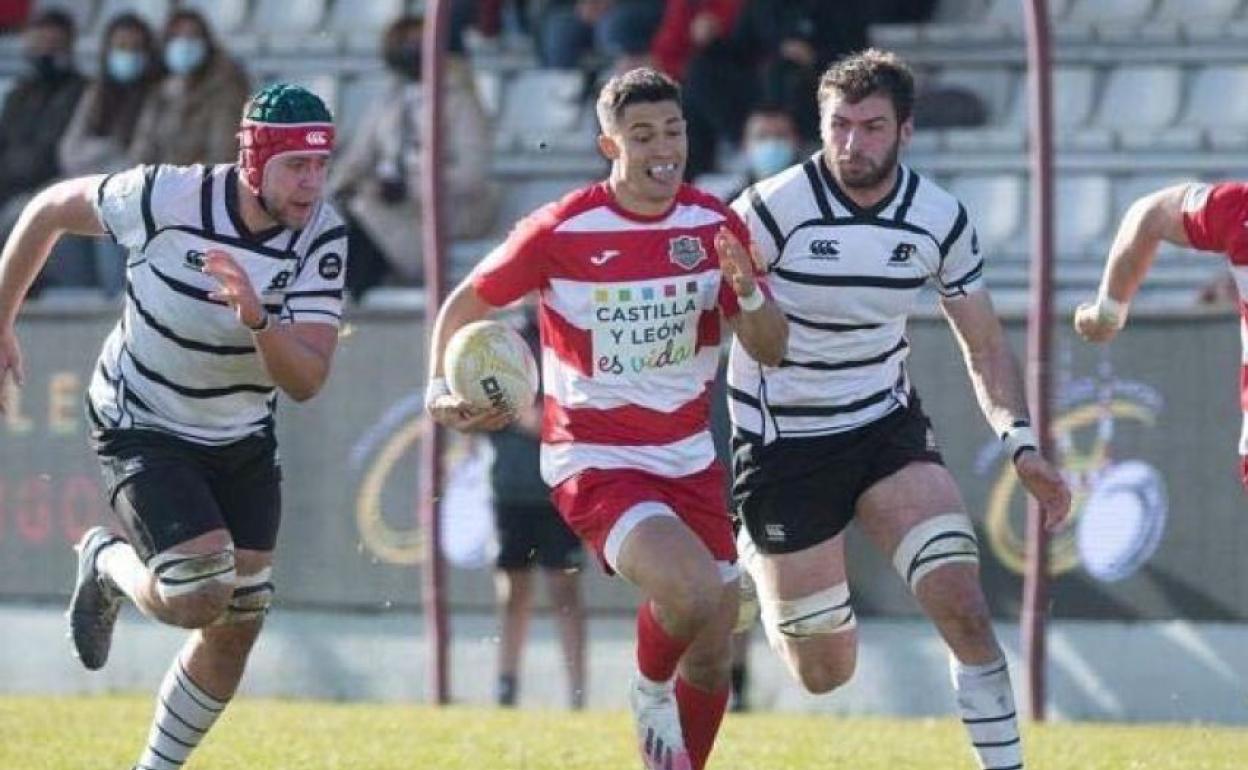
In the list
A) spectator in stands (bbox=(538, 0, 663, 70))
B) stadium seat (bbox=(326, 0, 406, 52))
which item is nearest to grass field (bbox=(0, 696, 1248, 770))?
spectator in stands (bbox=(538, 0, 663, 70))

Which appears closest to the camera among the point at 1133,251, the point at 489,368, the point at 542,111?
the point at 489,368

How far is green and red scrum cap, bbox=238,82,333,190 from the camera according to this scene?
9906mm

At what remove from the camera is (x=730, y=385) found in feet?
34.9

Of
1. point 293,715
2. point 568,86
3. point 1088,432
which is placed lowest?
point 293,715

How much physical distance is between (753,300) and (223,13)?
476 inches

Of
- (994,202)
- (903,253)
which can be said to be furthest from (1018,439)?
(994,202)

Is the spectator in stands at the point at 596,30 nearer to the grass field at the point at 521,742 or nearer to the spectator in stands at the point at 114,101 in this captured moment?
the spectator in stands at the point at 114,101

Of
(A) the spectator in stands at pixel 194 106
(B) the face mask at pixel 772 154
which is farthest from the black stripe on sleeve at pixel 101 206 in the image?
(A) the spectator in stands at pixel 194 106

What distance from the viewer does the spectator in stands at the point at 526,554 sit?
1508cm

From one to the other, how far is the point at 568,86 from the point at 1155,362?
6033mm

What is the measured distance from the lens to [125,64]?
61.8 feet

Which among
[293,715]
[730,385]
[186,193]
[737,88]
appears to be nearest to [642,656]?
[730,385]

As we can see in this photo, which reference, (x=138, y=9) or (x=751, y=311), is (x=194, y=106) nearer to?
(x=138, y=9)

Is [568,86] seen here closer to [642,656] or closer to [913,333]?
[913,333]
